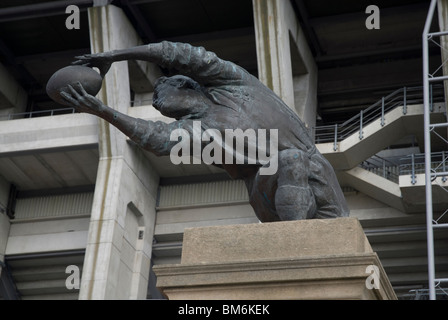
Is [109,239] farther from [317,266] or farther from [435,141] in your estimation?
[317,266]

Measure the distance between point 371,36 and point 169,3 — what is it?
6644 mm

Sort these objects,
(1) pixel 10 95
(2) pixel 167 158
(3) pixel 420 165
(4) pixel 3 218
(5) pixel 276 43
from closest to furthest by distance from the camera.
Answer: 1. (5) pixel 276 43
2. (3) pixel 420 165
3. (2) pixel 167 158
4. (4) pixel 3 218
5. (1) pixel 10 95

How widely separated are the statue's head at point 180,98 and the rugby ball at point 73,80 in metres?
0.58

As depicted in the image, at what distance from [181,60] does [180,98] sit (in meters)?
0.32

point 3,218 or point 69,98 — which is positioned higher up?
point 3,218

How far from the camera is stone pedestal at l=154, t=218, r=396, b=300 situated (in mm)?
6059

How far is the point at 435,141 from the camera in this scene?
25328 millimetres

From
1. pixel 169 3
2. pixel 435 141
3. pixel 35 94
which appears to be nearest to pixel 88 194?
pixel 35 94

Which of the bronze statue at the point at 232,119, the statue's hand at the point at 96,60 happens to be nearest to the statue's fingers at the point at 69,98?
the bronze statue at the point at 232,119

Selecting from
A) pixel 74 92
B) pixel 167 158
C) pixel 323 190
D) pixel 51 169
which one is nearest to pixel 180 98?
pixel 74 92

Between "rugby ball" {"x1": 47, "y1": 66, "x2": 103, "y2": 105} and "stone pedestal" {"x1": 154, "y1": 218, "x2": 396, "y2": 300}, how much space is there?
1.48 metres

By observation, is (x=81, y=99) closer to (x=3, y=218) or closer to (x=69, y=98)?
(x=69, y=98)

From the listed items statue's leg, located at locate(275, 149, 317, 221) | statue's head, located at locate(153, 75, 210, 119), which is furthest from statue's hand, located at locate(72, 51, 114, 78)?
statue's leg, located at locate(275, 149, 317, 221)

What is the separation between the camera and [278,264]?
618 cm
